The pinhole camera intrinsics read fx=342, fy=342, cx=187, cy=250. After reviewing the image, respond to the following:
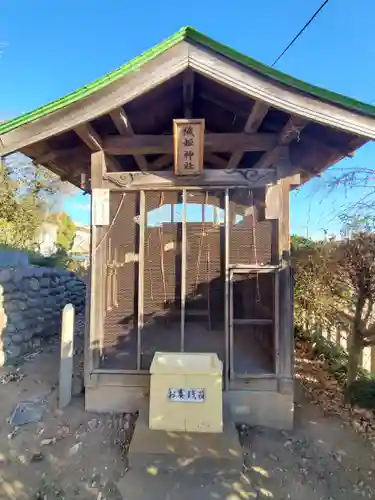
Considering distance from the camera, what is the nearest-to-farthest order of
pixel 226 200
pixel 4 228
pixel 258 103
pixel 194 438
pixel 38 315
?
pixel 194 438 < pixel 258 103 < pixel 226 200 < pixel 38 315 < pixel 4 228

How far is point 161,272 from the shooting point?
→ 430 cm

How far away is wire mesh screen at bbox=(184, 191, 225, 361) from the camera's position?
14.0ft

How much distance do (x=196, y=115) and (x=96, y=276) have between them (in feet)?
8.59

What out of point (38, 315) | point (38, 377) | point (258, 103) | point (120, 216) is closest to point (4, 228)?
point (38, 315)

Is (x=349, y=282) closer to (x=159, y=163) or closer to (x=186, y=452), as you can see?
(x=186, y=452)

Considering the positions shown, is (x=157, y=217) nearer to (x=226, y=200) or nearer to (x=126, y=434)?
(x=226, y=200)

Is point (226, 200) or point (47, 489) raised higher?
point (226, 200)

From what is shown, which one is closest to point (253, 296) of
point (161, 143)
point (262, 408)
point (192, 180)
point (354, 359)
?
point (262, 408)

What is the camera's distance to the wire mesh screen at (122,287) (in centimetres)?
429

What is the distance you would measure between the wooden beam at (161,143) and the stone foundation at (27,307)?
11.7 ft

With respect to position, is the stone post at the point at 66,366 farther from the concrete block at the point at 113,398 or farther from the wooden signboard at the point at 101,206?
the wooden signboard at the point at 101,206

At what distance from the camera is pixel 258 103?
11.9ft

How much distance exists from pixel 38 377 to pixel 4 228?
748 cm

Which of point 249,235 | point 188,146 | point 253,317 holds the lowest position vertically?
point 253,317
